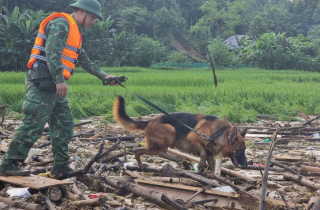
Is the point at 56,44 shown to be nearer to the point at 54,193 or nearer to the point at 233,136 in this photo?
the point at 54,193

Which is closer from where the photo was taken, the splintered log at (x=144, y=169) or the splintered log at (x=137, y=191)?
the splintered log at (x=137, y=191)

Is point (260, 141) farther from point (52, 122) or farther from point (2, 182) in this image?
point (2, 182)

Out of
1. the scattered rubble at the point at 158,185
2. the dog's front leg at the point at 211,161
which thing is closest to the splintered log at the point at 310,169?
the scattered rubble at the point at 158,185

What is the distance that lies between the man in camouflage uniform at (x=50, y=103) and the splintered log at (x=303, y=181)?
7.97 ft

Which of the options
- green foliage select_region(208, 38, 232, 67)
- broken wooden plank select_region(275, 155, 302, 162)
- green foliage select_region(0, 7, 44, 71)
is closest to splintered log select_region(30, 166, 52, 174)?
broken wooden plank select_region(275, 155, 302, 162)

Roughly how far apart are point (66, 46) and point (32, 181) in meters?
1.39

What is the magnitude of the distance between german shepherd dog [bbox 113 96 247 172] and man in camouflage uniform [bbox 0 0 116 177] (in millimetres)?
1045

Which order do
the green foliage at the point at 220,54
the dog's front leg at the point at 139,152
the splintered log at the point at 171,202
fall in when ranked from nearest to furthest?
the splintered log at the point at 171,202 < the dog's front leg at the point at 139,152 < the green foliage at the point at 220,54

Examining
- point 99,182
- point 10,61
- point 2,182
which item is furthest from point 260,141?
point 10,61

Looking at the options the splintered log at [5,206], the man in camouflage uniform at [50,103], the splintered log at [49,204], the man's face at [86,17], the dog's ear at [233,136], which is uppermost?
the man's face at [86,17]

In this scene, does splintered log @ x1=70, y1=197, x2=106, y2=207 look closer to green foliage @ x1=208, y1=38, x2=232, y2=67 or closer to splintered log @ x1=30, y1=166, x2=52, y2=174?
splintered log @ x1=30, y1=166, x2=52, y2=174

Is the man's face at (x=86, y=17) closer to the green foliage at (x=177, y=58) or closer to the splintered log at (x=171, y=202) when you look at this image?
the splintered log at (x=171, y=202)

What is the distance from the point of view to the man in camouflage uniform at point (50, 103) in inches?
149

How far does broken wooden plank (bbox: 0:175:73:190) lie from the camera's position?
140 inches
